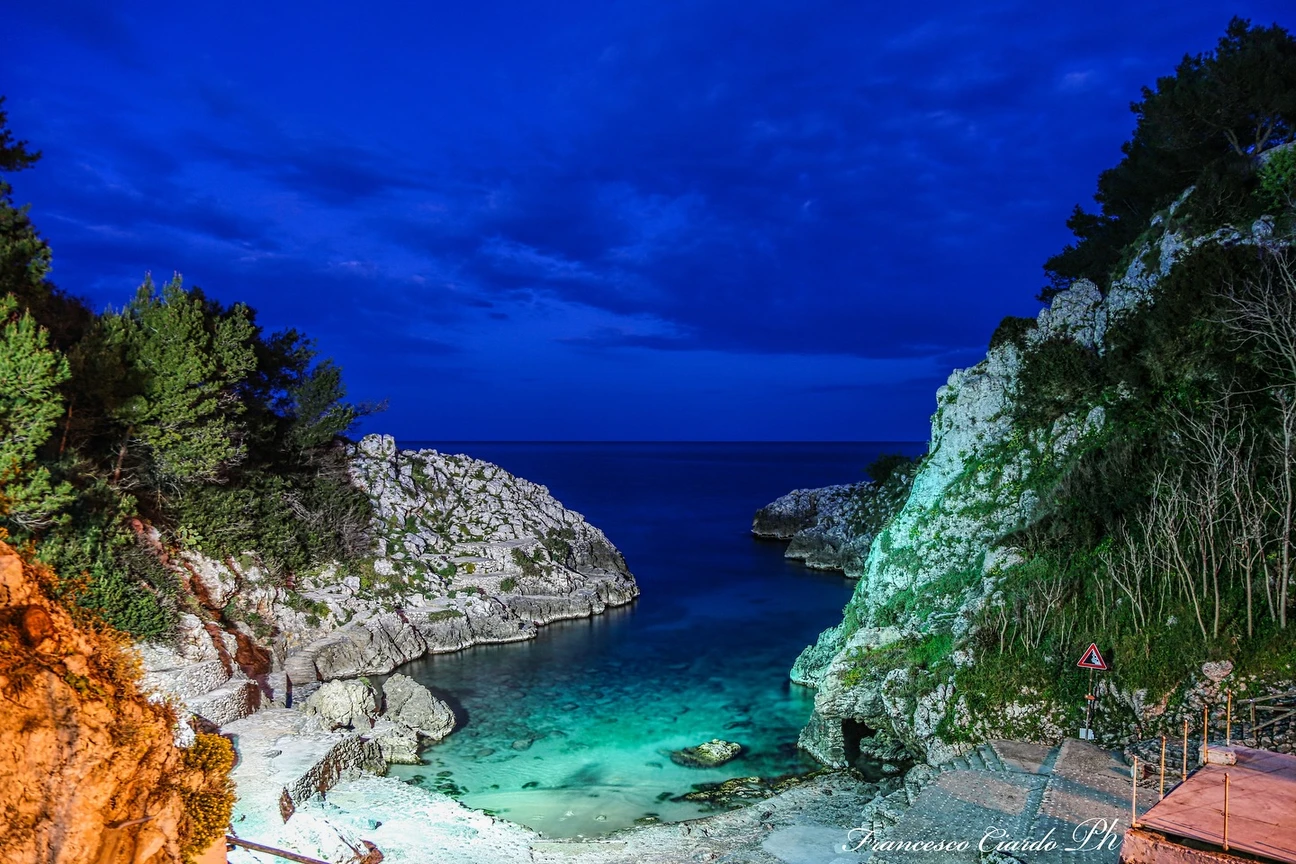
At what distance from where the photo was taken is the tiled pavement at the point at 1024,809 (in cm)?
1210

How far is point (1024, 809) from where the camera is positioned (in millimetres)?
13633

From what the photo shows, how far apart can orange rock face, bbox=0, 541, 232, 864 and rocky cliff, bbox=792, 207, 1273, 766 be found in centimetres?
1558

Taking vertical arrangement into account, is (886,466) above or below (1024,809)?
above

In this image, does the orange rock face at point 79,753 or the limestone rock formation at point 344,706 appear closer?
the orange rock face at point 79,753

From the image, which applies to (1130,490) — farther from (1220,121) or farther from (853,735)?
(1220,121)

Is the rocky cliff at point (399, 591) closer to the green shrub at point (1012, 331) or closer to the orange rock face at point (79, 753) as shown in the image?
the orange rock face at point (79, 753)

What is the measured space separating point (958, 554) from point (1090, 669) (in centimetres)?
672

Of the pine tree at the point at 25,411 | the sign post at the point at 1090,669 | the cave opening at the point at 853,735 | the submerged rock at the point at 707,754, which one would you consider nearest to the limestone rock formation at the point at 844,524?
the cave opening at the point at 853,735

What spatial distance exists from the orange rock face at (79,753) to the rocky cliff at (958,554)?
1558cm

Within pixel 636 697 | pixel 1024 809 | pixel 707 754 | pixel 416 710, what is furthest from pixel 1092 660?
pixel 416 710

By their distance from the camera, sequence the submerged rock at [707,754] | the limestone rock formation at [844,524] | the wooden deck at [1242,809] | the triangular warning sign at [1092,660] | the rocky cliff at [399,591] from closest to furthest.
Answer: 1. the wooden deck at [1242,809]
2. the triangular warning sign at [1092,660]
3. the submerged rock at [707,754]
4. the rocky cliff at [399,591]
5. the limestone rock formation at [844,524]

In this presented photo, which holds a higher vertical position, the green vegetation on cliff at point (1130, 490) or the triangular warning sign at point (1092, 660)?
the green vegetation on cliff at point (1130, 490)


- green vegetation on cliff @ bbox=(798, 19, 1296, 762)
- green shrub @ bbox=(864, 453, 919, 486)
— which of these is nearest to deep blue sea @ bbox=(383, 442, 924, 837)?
green vegetation on cliff @ bbox=(798, 19, 1296, 762)

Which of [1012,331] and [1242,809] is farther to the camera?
[1012,331]
